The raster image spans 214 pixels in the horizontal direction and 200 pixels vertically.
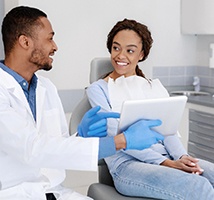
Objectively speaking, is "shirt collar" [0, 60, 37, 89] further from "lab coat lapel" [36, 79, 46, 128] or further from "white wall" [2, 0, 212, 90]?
"white wall" [2, 0, 212, 90]

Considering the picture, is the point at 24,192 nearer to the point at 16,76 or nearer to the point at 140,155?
the point at 16,76

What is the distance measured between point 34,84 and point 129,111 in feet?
1.56

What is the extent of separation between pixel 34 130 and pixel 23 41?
14.7 inches

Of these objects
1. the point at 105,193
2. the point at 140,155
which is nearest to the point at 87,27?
the point at 140,155

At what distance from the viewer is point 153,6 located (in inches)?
148

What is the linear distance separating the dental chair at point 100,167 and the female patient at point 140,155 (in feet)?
0.16

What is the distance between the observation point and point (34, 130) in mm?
1566

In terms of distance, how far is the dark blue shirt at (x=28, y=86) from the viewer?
1760 millimetres

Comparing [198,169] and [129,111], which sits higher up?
[129,111]

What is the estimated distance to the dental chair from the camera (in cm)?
189

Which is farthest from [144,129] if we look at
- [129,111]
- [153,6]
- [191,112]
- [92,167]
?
[153,6]

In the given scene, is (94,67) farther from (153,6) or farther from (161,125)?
(153,6)

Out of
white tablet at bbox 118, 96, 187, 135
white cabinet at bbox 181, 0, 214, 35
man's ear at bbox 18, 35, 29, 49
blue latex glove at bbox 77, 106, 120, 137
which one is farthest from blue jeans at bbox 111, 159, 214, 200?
white cabinet at bbox 181, 0, 214, 35

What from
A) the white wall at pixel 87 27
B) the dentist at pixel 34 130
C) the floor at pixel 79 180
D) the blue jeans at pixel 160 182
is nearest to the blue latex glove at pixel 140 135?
the dentist at pixel 34 130
